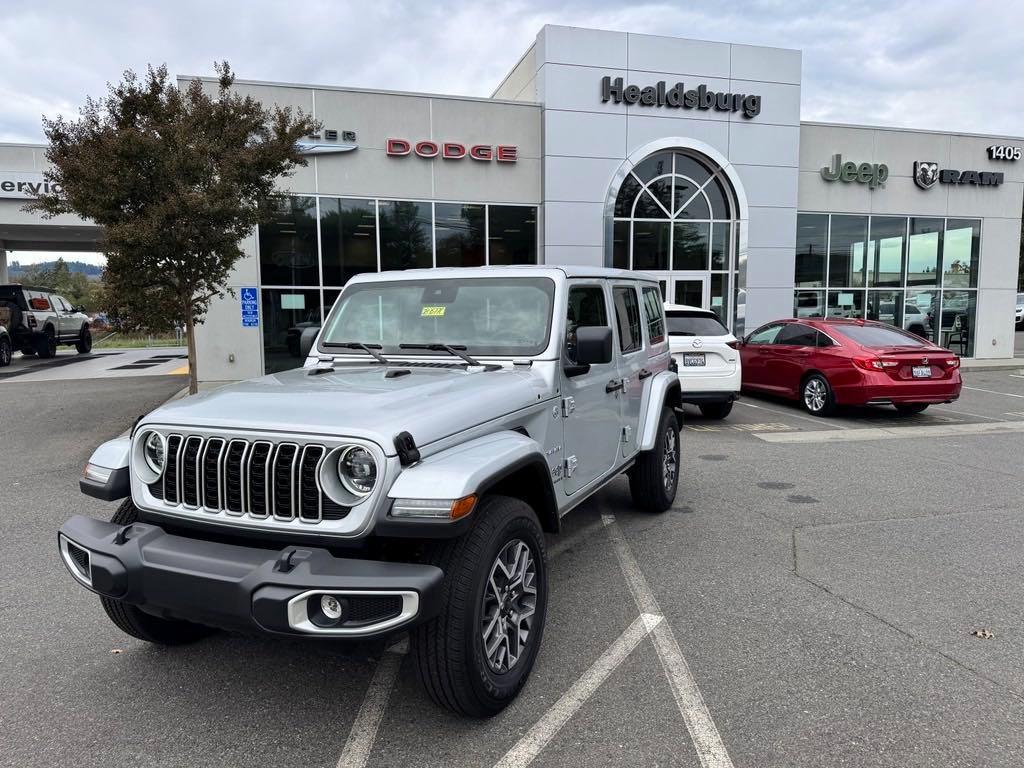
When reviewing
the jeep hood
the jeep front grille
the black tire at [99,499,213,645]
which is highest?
the jeep hood

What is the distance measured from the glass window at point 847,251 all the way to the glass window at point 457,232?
9652 mm

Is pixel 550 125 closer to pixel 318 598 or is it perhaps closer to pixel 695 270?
pixel 695 270

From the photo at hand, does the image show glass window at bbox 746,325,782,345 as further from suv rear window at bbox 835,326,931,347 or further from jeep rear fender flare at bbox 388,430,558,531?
jeep rear fender flare at bbox 388,430,558,531

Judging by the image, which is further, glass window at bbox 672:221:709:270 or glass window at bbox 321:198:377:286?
glass window at bbox 672:221:709:270

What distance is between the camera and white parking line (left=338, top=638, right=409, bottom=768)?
277cm

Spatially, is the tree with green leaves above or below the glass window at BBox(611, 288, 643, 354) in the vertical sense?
above

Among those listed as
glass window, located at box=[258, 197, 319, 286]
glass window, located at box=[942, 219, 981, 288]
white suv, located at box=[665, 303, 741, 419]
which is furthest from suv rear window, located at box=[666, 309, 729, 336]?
glass window, located at box=[942, 219, 981, 288]

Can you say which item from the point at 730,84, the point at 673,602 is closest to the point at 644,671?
the point at 673,602

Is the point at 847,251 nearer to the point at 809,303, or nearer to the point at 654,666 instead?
the point at 809,303

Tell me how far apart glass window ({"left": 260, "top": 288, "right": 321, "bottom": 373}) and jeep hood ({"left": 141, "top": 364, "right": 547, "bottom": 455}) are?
12417 millimetres

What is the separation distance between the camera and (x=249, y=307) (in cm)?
1520

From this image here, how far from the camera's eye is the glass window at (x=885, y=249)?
64.5ft

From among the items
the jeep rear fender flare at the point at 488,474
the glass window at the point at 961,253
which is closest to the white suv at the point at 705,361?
the jeep rear fender flare at the point at 488,474

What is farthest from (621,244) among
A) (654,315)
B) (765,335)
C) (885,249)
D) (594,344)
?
(594,344)
